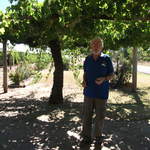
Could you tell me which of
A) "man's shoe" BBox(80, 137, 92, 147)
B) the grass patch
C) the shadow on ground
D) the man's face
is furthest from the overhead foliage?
"man's shoe" BBox(80, 137, 92, 147)

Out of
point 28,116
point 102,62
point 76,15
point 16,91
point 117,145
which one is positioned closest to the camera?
point 102,62

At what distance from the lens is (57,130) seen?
724 centimetres

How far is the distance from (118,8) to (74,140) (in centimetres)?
294

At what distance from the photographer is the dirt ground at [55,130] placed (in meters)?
6.15

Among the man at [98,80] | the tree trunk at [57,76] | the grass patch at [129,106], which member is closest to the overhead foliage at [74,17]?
the tree trunk at [57,76]

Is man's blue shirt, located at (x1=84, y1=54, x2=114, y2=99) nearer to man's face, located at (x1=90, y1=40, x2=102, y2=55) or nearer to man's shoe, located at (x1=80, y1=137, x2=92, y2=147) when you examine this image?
man's face, located at (x1=90, y1=40, x2=102, y2=55)

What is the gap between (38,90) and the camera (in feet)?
52.5

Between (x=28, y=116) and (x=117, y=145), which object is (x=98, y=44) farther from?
(x=28, y=116)

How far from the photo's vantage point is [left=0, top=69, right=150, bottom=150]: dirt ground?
20.2 feet

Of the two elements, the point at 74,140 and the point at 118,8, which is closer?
the point at 74,140

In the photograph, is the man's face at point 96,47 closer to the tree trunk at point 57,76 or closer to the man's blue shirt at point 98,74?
the man's blue shirt at point 98,74

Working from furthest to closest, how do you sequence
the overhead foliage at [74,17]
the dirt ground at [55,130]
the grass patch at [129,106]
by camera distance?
the grass patch at [129,106] < the overhead foliage at [74,17] < the dirt ground at [55,130]

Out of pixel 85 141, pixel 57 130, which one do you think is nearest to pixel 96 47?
pixel 85 141

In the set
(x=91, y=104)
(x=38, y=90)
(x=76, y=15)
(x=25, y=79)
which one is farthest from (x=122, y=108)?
(x=25, y=79)
